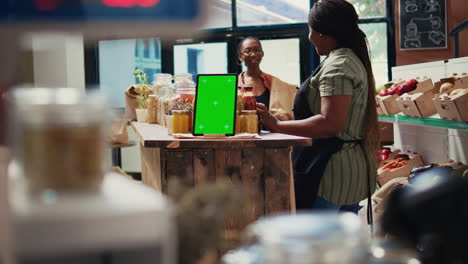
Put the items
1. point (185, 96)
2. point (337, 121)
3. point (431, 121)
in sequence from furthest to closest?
point (431, 121) < point (185, 96) < point (337, 121)

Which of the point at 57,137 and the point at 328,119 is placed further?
the point at 328,119

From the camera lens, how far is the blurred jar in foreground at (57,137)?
96 centimetres

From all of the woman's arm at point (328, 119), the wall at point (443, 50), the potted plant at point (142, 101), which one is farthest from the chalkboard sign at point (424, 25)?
the woman's arm at point (328, 119)

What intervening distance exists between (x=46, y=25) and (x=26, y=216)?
0.29 metres

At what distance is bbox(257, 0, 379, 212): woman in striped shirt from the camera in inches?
114

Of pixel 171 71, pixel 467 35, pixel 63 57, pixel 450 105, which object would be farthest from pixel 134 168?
pixel 63 57

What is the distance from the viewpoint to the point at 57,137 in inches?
37.8

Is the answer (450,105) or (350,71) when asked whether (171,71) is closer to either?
(450,105)

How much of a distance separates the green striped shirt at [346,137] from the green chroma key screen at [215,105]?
0.52 metres

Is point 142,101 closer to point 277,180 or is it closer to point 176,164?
point 176,164

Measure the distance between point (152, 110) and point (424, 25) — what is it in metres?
5.56

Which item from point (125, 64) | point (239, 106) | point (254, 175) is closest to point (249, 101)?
point (239, 106)

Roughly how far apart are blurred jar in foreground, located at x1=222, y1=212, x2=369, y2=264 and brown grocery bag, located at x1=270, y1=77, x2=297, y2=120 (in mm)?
3999

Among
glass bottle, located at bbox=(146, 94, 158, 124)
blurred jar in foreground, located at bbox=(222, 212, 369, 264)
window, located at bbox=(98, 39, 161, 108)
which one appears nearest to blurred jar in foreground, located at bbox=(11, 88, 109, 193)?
blurred jar in foreground, located at bbox=(222, 212, 369, 264)
